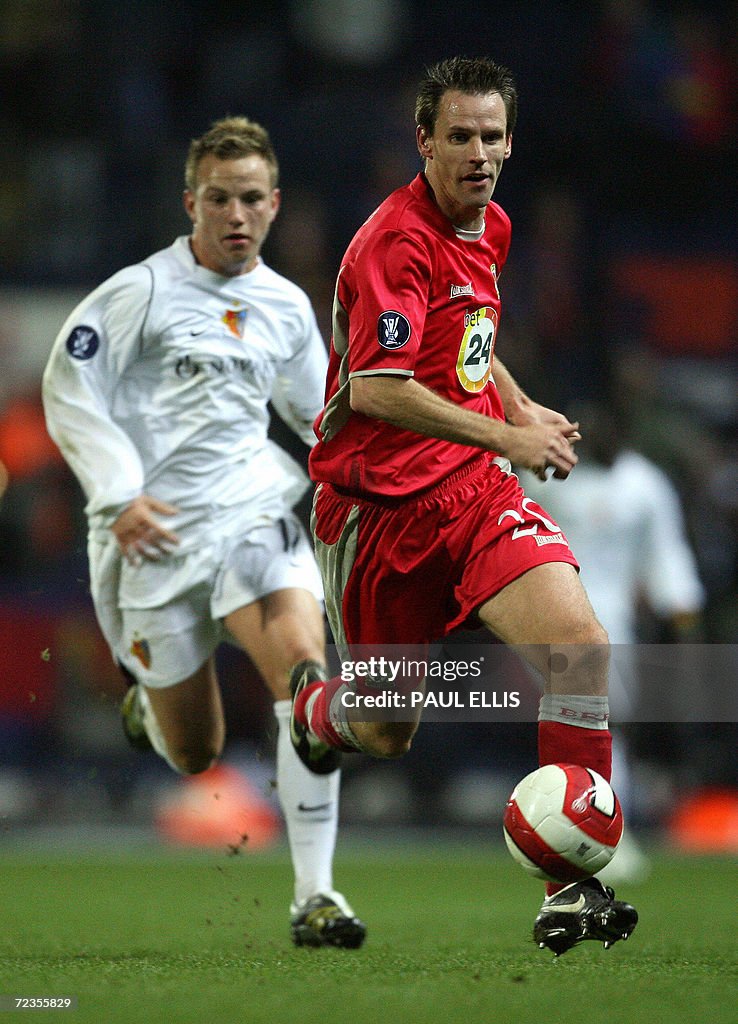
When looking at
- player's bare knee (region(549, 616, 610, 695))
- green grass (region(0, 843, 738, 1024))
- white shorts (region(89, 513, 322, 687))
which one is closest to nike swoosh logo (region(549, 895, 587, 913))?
green grass (region(0, 843, 738, 1024))

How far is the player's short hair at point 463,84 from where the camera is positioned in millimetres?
4637

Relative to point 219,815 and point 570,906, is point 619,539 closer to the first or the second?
point 219,815

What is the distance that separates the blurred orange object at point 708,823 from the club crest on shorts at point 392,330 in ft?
20.2

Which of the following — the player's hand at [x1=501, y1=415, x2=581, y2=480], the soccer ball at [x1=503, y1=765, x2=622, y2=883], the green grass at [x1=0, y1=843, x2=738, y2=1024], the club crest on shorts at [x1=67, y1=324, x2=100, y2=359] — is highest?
the club crest on shorts at [x1=67, y1=324, x2=100, y2=359]

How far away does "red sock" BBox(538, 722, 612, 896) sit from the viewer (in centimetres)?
439

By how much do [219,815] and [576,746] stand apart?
20.7 ft

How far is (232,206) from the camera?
5.88 m

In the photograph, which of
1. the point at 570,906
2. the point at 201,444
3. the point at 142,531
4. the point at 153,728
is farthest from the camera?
the point at 153,728

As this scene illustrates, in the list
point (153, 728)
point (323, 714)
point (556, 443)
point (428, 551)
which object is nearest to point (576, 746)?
point (428, 551)

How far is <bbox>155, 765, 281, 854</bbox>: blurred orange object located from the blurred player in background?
8.51 feet

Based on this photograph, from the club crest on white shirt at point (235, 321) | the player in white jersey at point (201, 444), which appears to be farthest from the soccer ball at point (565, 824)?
the club crest on white shirt at point (235, 321)

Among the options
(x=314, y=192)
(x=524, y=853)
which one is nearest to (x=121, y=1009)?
(x=524, y=853)

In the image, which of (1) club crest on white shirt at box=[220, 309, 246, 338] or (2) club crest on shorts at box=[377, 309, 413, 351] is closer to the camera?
(2) club crest on shorts at box=[377, 309, 413, 351]

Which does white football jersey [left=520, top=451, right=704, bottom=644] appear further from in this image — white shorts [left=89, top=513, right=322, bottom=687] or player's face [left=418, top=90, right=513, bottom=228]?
player's face [left=418, top=90, right=513, bottom=228]
